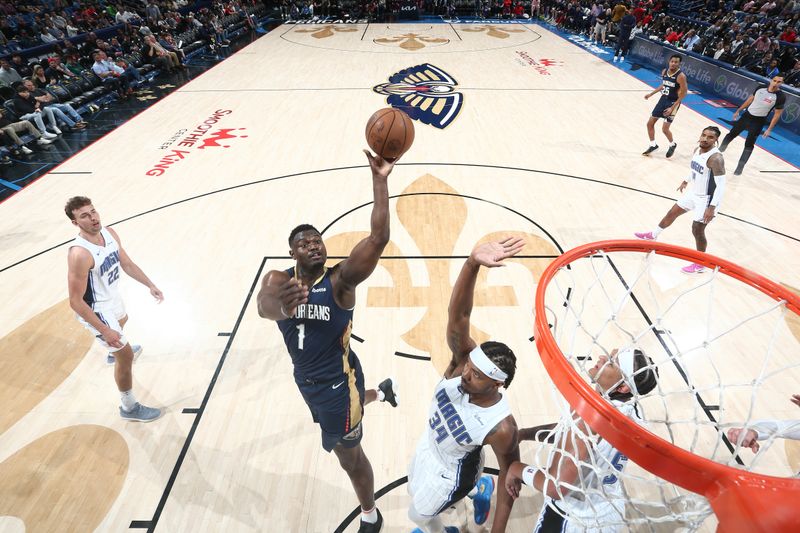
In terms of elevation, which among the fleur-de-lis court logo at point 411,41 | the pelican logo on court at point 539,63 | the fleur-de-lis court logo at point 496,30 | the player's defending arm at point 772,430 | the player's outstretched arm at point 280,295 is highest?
the player's outstretched arm at point 280,295

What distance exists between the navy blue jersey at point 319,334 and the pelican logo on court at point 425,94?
8.05 metres

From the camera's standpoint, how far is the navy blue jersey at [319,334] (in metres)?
2.38

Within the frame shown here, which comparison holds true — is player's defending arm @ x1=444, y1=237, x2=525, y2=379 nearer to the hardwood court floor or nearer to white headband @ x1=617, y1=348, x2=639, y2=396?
white headband @ x1=617, y1=348, x2=639, y2=396

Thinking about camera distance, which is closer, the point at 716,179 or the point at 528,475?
the point at 528,475

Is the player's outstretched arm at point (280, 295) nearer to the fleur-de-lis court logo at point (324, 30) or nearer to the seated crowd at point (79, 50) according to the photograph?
the seated crowd at point (79, 50)

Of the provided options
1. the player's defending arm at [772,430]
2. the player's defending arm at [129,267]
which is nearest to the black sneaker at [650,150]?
the player's defending arm at [772,430]

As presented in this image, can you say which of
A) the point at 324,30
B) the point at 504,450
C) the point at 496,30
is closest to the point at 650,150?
the point at 504,450

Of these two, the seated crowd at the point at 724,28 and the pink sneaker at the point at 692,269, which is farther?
the seated crowd at the point at 724,28

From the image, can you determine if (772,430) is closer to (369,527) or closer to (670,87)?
(369,527)

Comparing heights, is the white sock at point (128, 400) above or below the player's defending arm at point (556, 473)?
below

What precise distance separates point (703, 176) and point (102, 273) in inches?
241

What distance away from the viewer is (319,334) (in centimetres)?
244

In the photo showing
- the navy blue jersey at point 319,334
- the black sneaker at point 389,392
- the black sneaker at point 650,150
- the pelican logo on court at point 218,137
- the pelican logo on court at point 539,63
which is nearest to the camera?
the navy blue jersey at point 319,334

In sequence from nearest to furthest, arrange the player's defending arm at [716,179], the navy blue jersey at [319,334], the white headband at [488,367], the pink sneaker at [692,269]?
the white headband at [488,367] < the navy blue jersey at [319,334] < the player's defending arm at [716,179] < the pink sneaker at [692,269]
